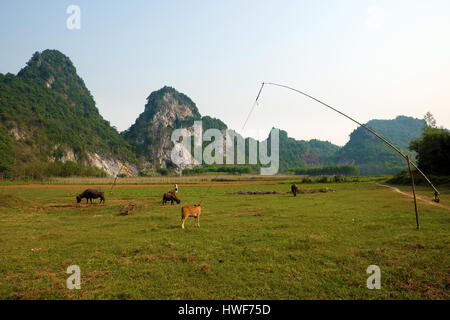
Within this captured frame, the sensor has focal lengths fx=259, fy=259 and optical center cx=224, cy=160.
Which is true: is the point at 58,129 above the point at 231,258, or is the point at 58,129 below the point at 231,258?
above

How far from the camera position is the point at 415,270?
24.1 feet

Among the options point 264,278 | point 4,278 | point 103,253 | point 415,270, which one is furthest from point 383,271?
point 4,278

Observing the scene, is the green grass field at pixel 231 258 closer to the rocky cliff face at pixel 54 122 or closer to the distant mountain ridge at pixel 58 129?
the distant mountain ridge at pixel 58 129

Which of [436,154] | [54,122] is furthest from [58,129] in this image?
[436,154]

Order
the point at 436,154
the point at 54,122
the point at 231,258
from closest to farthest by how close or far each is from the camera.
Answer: the point at 231,258 < the point at 436,154 < the point at 54,122

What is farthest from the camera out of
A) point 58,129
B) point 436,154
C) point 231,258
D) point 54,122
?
point 54,122

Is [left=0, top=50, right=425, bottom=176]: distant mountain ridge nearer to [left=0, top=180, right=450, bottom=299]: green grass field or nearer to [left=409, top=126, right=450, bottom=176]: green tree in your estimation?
[left=0, top=180, right=450, bottom=299]: green grass field

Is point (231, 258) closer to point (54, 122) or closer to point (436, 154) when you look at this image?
point (436, 154)

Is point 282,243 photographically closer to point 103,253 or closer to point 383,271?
point 383,271

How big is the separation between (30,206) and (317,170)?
163305 mm

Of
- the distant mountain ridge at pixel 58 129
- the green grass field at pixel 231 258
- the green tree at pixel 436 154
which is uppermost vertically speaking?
the distant mountain ridge at pixel 58 129

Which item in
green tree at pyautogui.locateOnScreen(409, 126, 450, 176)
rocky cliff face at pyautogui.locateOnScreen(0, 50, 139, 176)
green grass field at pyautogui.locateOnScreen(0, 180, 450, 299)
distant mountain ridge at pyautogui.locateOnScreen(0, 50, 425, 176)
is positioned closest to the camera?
green grass field at pyautogui.locateOnScreen(0, 180, 450, 299)

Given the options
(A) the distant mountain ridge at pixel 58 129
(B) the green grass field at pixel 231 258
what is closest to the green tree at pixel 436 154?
(B) the green grass field at pixel 231 258

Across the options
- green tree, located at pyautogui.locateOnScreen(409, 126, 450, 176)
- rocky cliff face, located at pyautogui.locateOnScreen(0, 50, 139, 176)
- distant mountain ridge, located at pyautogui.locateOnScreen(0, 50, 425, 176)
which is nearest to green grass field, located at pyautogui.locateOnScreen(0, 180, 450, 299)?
green tree, located at pyautogui.locateOnScreen(409, 126, 450, 176)
